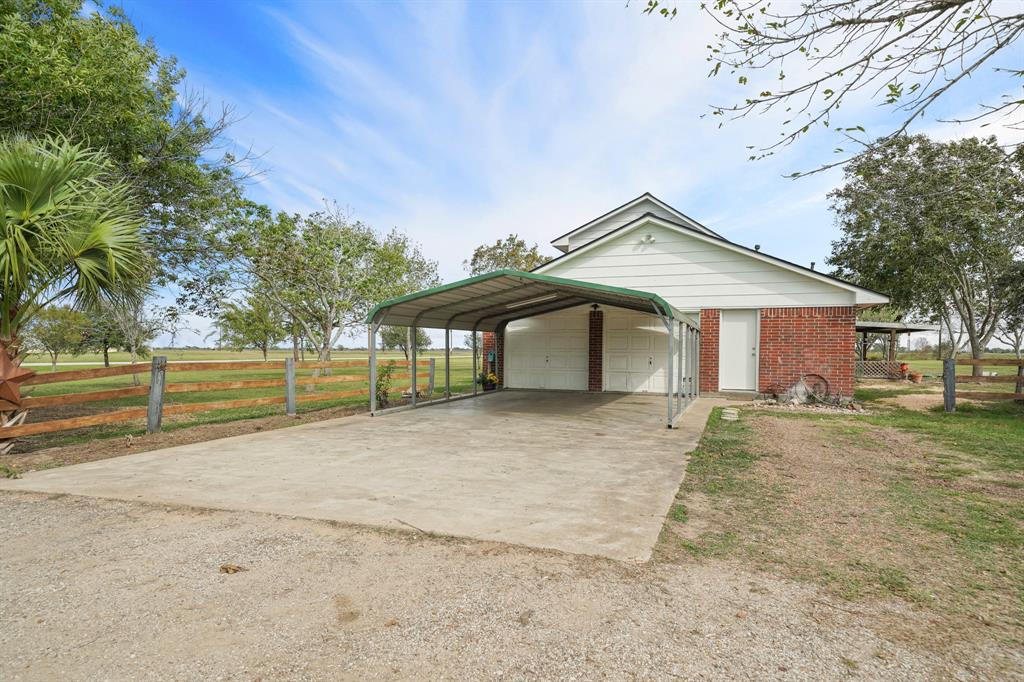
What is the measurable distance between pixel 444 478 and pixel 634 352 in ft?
33.5

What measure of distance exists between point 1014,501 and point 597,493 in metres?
3.90

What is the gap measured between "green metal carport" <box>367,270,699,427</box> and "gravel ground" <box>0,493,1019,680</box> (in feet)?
18.5

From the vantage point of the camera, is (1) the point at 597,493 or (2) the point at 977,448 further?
(2) the point at 977,448

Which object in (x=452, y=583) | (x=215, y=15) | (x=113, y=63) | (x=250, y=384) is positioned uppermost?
(x=215, y=15)

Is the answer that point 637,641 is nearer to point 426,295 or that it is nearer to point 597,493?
point 597,493

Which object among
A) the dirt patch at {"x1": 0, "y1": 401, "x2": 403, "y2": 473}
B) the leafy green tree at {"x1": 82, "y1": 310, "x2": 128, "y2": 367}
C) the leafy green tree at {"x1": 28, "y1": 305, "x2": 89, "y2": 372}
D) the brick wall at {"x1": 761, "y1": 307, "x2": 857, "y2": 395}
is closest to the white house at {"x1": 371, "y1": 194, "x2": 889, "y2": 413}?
the brick wall at {"x1": 761, "y1": 307, "x2": 857, "y2": 395}

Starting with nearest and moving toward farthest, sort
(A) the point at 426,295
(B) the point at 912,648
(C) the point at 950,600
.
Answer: (B) the point at 912,648
(C) the point at 950,600
(A) the point at 426,295

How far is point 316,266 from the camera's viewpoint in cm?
2000

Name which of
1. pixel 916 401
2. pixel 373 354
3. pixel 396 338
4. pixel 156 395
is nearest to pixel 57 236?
pixel 156 395

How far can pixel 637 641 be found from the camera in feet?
7.86

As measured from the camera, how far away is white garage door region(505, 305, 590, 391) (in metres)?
15.3

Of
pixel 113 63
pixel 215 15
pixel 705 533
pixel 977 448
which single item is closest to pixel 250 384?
pixel 113 63

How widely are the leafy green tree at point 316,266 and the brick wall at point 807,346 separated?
15.4 m

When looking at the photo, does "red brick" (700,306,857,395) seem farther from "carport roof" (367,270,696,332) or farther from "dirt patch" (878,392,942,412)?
"carport roof" (367,270,696,332)
